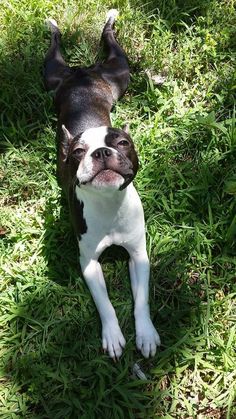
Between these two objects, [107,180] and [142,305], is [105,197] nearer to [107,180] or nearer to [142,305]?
[107,180]

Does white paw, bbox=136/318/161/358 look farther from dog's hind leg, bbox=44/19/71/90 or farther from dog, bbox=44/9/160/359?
dog's hind leg, bbox=44/19/71/90

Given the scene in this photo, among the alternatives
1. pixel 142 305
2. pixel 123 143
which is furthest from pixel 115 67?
pixel 142 305

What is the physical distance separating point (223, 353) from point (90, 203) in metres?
1.10

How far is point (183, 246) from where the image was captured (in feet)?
12.0

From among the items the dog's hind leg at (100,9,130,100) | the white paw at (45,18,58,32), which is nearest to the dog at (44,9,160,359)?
the dog's hind leg at (100,9,130,100)

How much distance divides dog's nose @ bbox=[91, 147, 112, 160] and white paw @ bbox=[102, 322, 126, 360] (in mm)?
982

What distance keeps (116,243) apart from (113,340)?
1.87 feet

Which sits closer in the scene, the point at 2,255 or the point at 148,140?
the point at 2,255

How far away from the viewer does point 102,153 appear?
2.97m

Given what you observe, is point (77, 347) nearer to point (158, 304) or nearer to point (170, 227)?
point (158, 304)

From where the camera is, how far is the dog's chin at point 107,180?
2.95 m

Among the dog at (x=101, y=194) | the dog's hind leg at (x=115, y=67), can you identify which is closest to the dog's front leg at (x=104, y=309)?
the dog at (x=101, y=194)

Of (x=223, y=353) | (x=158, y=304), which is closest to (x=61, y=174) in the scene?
(x=158, y=304)

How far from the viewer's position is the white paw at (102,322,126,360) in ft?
10.8
